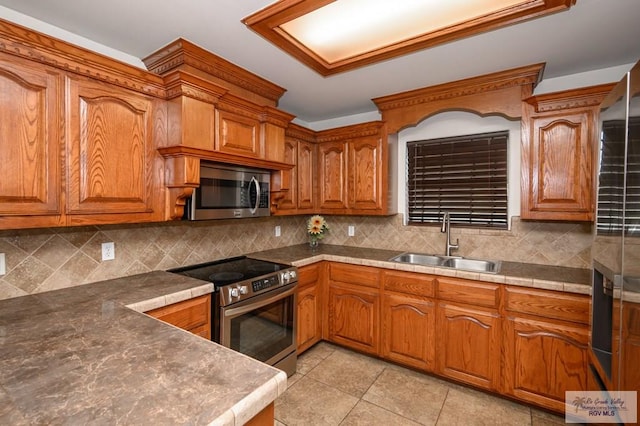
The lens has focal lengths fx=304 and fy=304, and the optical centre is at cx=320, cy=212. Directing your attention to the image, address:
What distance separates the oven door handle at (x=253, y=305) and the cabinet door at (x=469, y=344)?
1.21 meters

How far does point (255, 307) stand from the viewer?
6.86ft

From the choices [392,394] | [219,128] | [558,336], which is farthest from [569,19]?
[392,394]

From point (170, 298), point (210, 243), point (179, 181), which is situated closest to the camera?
point (170, 298)

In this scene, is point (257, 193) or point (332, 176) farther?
point (332, 176)

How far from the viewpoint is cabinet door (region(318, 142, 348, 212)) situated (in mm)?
3207

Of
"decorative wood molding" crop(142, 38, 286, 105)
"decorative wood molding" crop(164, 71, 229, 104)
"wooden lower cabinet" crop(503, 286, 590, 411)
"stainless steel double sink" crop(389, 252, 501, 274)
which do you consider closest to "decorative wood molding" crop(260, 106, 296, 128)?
"decorative wood molding" crop(142, 38, 286, 105)

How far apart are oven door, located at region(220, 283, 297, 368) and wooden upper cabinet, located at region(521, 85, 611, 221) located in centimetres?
197

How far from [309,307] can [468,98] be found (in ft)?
7.46

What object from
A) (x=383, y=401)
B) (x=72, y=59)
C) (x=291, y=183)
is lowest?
(x=383, y=401)

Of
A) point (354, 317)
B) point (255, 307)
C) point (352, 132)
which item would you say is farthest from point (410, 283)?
point (352, 132)

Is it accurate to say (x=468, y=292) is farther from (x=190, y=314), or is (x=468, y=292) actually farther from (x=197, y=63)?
(x=197, y=63)

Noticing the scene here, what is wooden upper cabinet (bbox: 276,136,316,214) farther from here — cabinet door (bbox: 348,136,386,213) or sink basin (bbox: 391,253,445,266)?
sink basin (bbox: 391,253,445,266)

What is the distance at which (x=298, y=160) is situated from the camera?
3.16 meters

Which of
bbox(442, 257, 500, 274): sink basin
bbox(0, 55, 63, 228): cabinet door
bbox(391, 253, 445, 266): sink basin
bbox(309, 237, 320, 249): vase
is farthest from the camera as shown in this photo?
bbox(309, 237, 320, 249): vase
